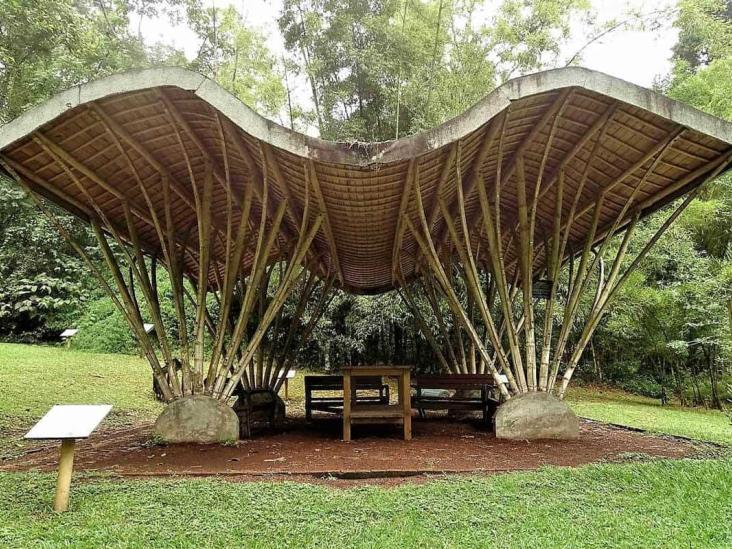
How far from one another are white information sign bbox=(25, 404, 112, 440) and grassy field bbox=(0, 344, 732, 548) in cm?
57

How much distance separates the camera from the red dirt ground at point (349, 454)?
14.9ft

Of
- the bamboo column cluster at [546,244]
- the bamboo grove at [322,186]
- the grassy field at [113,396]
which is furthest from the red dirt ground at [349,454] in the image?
the grassy field at [113,396]

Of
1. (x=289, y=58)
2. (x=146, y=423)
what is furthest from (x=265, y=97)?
(x=146, y=423)

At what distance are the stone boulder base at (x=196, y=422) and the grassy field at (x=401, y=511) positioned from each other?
5.26ft

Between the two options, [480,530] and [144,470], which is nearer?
[480,530]

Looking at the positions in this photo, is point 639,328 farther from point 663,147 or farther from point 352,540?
point 352,540

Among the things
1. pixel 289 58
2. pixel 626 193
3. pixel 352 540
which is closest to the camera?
pixel 352 540

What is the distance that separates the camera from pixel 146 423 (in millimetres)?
8258

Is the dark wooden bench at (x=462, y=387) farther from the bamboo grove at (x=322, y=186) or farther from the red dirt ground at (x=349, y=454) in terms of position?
the bamboo grove at (x=322, y=186)

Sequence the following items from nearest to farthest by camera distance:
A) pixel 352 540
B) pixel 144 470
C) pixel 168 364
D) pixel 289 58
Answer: pixel 352 540, pixel 144 470, pixel 168 364, pixel 289 58

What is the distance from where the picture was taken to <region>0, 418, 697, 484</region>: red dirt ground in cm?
454

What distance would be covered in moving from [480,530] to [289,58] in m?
18.8

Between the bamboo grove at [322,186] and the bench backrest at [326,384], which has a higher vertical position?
the bamboo grove at [322,186]

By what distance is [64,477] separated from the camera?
338cm
